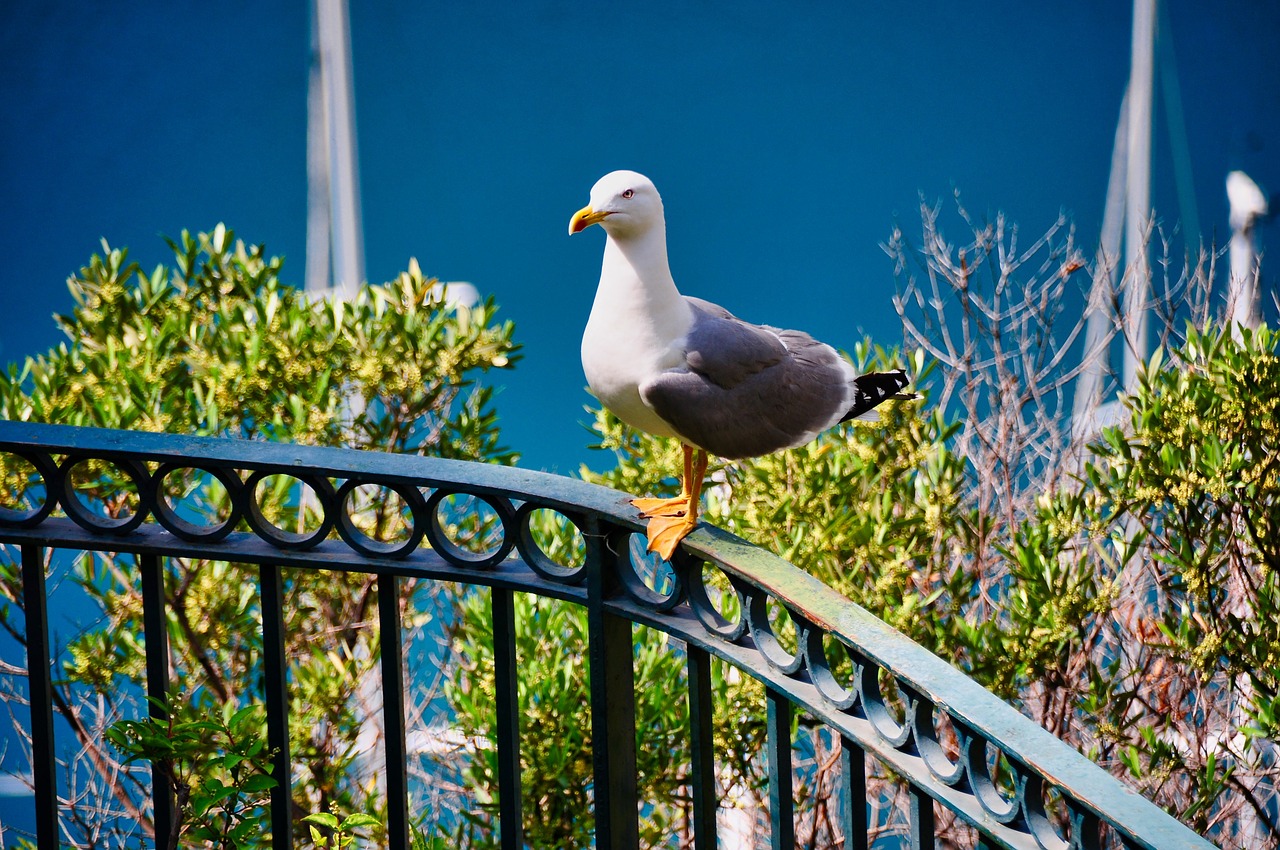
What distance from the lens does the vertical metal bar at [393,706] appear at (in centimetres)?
161

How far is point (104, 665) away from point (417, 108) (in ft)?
7.73

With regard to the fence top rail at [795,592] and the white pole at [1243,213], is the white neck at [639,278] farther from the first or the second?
the white pole at [1243,213]

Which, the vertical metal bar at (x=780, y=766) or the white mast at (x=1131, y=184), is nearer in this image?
the vertical metal bar at (x=780, y=766)

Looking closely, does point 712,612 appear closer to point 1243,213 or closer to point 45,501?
point 45,501

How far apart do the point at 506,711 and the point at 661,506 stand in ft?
1.01

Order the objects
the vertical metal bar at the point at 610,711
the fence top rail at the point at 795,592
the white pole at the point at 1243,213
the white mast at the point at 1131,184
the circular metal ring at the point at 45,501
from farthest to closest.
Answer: the white pole at the point at 1243,213 < the white mast at the point at 1131,184 < the circular metal ring at the point at 45,501 < the vertical metal bar at the point at 610,711 < the fence top rail at the point at 795,592

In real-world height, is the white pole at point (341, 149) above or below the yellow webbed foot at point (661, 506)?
above

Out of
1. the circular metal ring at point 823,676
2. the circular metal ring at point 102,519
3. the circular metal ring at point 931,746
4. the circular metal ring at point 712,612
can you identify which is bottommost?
the circular metal ring at point 931,746

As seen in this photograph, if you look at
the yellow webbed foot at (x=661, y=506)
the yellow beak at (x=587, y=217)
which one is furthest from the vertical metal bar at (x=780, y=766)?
the yellow beak at (x=587, y=217)

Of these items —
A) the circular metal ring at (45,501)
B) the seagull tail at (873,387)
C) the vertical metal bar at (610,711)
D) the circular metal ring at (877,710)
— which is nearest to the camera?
the circular metal ring at (877,710)

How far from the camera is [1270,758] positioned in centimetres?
426

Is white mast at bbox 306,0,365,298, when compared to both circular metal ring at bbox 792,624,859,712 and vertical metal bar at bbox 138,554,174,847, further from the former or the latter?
circular metal ring at bbox 792,624,859,712

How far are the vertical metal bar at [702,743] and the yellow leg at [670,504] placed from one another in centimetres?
16

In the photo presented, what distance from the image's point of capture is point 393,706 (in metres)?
1.63
